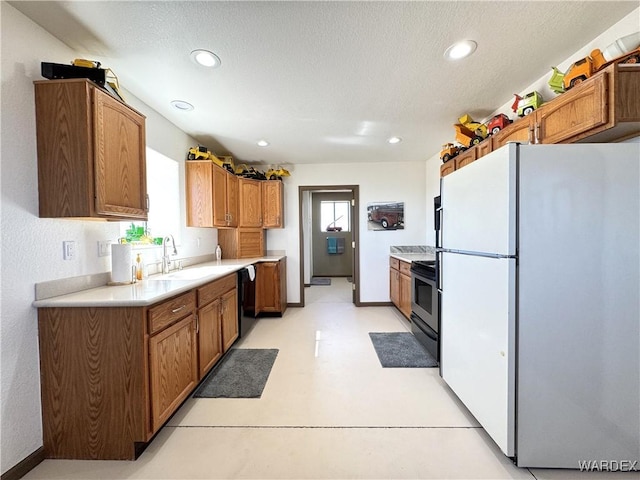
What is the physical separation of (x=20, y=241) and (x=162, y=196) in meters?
1.54

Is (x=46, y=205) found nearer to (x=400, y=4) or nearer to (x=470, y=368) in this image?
(x=400, y=4)

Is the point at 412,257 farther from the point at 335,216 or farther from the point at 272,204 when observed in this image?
the point at 335,216

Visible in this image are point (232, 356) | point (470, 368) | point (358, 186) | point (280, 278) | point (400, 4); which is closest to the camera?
point (400, 4)

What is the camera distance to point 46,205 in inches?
60.2

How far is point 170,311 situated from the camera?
1729 millimetres

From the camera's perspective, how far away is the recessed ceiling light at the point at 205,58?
178cm

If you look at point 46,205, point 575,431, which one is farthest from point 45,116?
point 575,431

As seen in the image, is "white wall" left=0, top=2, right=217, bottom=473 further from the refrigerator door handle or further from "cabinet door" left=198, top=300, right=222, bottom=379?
the refrigerator door handle

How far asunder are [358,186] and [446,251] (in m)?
2.76

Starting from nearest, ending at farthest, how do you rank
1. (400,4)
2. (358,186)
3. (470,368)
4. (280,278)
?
(400,4)
(470,368)
(280,278)
(358,186)

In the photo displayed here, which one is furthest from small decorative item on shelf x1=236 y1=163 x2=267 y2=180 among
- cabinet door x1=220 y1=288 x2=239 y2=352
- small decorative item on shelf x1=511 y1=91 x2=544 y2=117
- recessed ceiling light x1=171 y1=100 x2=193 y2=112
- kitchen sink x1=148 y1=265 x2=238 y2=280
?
small decorative item on shelf x1=511 y1=91 x2=544 y2=117

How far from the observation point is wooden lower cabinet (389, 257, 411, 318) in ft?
11.7

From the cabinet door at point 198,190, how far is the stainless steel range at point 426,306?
2529 millimetres

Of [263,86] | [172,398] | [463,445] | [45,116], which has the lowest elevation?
[463,445]
